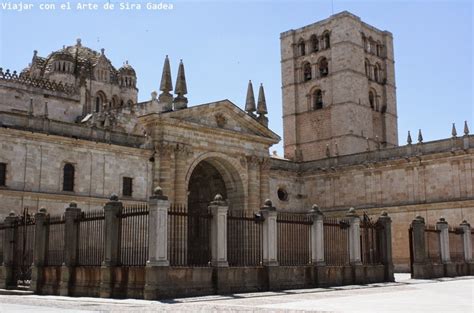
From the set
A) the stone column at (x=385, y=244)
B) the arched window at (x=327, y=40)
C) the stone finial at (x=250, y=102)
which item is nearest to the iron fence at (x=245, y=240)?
the stone column at (x=385, y=244)

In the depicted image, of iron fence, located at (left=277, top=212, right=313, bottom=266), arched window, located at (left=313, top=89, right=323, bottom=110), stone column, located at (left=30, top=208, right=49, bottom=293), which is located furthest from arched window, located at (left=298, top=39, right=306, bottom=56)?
stone column, located at (left=30, top=208, right=49, bottom=293)

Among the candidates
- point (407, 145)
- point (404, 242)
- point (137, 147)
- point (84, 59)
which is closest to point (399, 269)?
point (404, 242)

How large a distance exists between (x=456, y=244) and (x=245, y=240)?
14444 millimetres

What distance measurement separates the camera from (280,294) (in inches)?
738

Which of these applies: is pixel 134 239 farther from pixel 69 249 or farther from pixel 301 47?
pixel 301 47

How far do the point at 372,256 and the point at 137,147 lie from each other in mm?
15522

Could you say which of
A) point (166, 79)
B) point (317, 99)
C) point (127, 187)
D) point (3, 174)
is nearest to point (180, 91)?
point (166, 79)

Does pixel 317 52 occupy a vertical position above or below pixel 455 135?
above

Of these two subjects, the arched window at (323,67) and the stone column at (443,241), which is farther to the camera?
the arched window at (323,67)

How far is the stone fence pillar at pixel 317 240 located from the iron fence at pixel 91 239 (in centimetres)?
755

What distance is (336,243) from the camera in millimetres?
23734

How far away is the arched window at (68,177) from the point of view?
32.1 m

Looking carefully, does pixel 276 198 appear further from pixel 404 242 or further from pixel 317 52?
pixel 317 52

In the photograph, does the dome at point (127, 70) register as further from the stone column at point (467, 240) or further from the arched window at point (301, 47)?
the stone column at point (467, 240)
